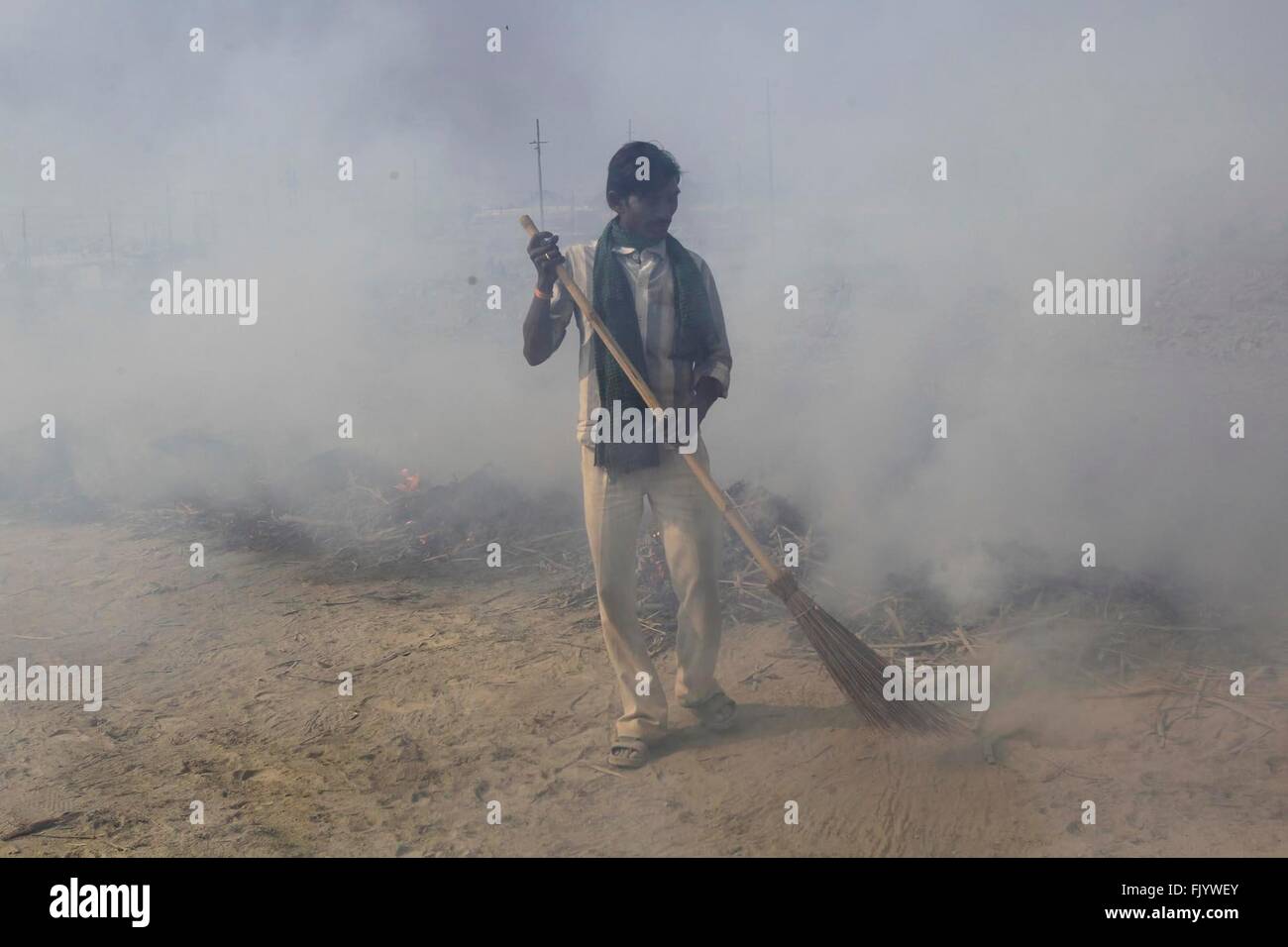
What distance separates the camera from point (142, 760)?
13.6ft

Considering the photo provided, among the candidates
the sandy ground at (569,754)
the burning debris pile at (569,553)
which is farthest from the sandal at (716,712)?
the burning debris pile at (569,553)

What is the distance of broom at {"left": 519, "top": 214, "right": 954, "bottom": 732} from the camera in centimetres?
386

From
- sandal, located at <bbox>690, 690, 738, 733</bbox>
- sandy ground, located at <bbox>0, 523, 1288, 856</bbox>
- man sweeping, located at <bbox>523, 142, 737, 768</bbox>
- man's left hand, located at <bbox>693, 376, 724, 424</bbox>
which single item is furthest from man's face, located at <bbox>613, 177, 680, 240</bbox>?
sandy ground, located at <bbox>0, 523, 1288, 856</bbox>

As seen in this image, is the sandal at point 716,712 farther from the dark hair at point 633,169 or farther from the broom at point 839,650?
the dark hair at point 633,169

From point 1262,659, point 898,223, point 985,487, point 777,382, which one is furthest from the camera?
point 898,223

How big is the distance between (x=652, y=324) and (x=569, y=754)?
1.63 meters

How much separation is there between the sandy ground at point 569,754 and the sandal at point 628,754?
1.9 inches

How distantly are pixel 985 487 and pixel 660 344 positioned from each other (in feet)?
9.48

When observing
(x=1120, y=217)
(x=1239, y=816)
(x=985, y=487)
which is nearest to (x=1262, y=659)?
(x=1239, y=816)

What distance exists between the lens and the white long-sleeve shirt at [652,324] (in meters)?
3.90

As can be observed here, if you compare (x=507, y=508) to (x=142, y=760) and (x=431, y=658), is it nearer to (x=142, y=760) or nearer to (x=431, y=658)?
(x=431, y=658)

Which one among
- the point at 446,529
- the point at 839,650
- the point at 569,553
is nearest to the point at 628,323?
the point at 839,650

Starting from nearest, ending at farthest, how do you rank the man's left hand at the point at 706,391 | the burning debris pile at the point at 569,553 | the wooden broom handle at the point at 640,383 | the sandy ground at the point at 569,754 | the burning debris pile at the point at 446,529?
1. the sandy ground at the point at 569,754
2. the wooden broom handle at the point at 640,383
3. the man's left hand at the point at 706,391
4. the burning debris pile at the point at 569,553
5. the burning debris pile at the point at 446,529

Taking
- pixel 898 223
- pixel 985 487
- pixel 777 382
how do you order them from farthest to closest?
1. pixel 898 223
2. pixel 777 382
3. pixel 985 487
